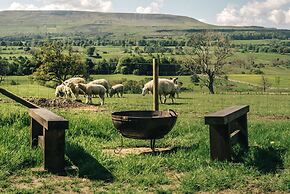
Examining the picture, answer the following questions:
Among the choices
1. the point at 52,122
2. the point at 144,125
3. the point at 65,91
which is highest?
the point at 52,122

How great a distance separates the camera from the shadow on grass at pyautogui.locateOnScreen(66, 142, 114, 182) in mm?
7463

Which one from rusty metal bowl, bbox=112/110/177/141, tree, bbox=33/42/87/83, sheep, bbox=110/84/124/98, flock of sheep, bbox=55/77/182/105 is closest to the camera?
rusty metal bowl, bbox=112/110/177/141

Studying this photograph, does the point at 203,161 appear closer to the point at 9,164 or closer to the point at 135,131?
the point at 135,131

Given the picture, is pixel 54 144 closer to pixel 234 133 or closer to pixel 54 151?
pixel 54 151

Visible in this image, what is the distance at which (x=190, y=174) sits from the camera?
7.59 meters

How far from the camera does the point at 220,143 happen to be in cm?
831

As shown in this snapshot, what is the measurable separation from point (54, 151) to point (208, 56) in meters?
53.2

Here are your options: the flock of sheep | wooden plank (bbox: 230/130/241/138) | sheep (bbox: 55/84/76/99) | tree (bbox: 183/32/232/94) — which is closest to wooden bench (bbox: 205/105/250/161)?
wooden plank (bbox: 230/130/241/138)

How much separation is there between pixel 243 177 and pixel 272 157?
1.49 meters

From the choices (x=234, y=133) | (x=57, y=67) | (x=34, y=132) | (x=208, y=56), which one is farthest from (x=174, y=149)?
(x=208, y=56)

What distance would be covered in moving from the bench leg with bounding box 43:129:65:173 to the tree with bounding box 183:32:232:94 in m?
48.3

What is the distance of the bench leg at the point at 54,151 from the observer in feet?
25.3

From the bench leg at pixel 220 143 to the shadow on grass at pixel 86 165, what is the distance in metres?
1.94

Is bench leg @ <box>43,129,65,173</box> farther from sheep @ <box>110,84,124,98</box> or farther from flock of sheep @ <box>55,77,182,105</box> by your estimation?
sheep @ <box>110,84,124,98</box>
